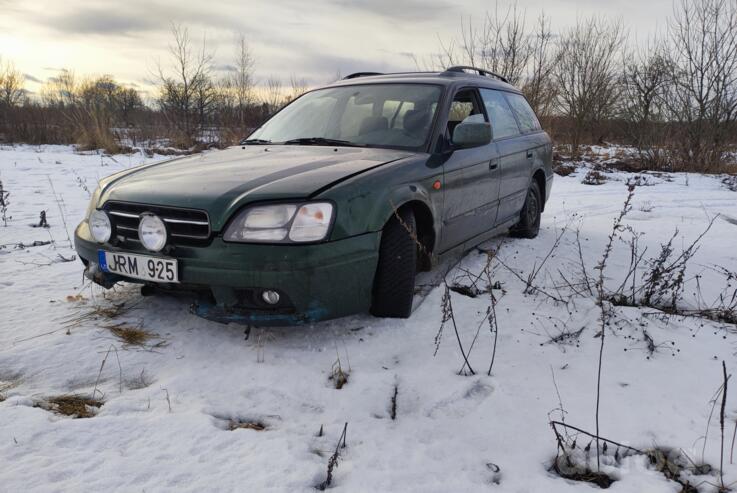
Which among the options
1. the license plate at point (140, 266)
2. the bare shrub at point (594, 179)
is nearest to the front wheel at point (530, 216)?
the license plate at point (140, 266)

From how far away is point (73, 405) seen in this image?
6.82ft

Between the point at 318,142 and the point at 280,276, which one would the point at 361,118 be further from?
the point at 280,276

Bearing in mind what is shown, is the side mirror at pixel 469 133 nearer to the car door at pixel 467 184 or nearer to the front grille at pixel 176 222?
the car door at pixel 467 184

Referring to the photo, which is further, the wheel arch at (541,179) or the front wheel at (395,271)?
the wheel arch at (541,179)

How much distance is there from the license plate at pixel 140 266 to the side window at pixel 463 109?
6.87ft

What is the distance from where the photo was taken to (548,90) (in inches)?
579

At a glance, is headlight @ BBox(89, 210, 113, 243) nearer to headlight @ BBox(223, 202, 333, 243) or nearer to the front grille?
the front grille

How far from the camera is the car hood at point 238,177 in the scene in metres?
2.40

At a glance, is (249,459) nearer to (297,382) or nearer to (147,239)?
(297,382)

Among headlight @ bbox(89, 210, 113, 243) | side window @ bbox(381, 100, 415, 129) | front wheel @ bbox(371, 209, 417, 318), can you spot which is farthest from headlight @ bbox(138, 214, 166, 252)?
side window @ bbox(381, 100, 415, 129)

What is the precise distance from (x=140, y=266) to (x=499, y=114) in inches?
125

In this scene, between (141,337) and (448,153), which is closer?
(141,337)

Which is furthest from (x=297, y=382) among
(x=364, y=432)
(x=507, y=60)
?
(x=507, y=60)

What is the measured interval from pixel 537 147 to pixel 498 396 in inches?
134
